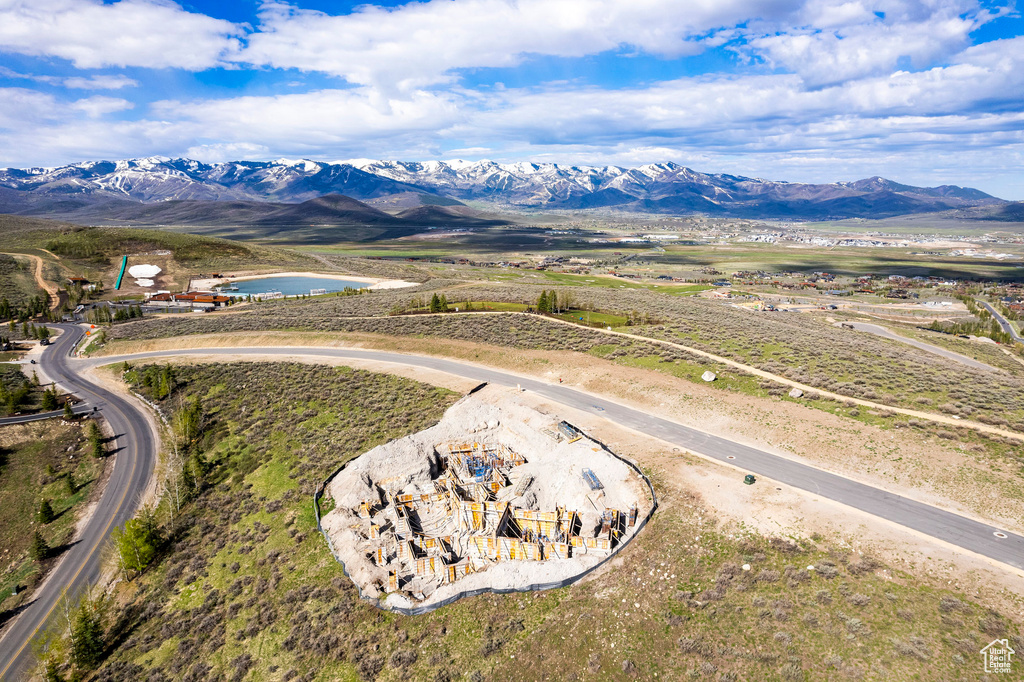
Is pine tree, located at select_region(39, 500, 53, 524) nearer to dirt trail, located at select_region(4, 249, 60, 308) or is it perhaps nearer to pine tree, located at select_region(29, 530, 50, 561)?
pine tree, located at select_region(29, 530, 50, 561)

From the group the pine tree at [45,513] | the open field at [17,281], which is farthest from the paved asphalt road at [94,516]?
the open field at [17,281]

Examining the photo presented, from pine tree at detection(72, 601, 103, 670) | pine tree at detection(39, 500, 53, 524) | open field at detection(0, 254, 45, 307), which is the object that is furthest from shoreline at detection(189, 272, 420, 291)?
pine tree at detection(72, 601, 103, 670)

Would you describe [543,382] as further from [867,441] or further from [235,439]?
[235,439]

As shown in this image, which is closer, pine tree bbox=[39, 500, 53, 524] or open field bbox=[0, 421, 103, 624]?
open field bbox=[0, 421, 103, 624]

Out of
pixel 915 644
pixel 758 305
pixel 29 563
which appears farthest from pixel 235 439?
pixel 758 305

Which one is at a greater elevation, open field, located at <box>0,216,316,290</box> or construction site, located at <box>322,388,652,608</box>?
open field, located at <box>0,216,316,290</box>

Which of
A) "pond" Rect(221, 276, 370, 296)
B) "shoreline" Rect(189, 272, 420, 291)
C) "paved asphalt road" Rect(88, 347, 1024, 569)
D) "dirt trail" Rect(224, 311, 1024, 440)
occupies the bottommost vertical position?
"pond" Rect(221, 276, 370, 296)

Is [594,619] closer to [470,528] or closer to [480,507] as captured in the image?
[470,528]

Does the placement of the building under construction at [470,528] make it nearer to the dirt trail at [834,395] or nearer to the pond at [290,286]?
the dirt trail at [834,395]
